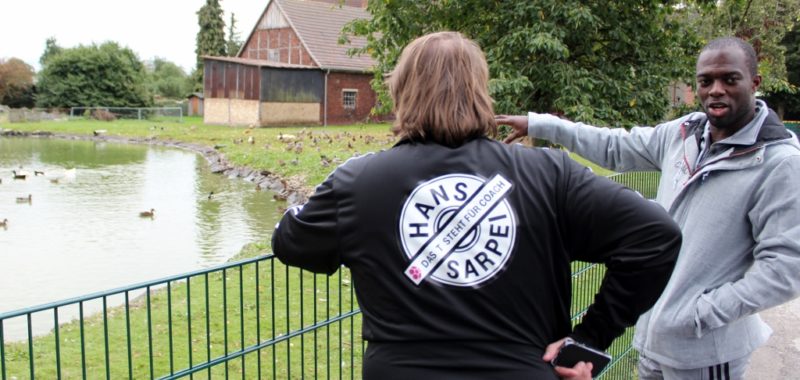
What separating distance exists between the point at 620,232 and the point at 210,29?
193 ft

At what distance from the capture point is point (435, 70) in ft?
6.21

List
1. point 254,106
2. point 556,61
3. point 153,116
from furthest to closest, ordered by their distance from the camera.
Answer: point 153,116, point 254,106, point 556,61

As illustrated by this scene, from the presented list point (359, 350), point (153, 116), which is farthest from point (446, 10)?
point (153, 116)

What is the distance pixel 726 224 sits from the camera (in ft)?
7.79

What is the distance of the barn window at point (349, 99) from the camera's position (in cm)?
3919

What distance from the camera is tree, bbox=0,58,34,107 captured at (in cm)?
5309

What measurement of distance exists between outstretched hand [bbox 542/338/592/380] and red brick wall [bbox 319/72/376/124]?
36.6 metres

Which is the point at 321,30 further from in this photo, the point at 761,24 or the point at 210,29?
the point at 761,24

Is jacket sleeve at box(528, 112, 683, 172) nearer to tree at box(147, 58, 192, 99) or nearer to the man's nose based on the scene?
the man's nose

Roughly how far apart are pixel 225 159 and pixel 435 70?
22621mm

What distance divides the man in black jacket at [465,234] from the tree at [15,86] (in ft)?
192

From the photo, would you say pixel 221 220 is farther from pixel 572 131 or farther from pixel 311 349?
pixel 572 131

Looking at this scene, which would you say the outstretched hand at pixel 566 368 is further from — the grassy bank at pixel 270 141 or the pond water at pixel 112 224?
the grassy bank at pixel 270 141

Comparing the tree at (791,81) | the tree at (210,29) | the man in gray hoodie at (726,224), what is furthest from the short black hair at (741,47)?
the tree at (210,29)
